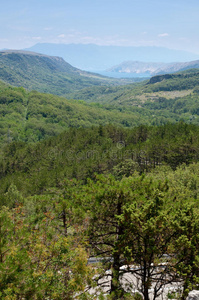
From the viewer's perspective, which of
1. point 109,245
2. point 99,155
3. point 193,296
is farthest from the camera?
point 99,155

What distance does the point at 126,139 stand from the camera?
7356 centimetres

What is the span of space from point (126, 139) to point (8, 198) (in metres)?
39.8

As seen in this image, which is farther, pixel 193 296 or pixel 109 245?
pixel 193 296

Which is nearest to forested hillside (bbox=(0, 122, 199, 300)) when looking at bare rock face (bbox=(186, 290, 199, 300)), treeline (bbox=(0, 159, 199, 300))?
treeline (bbox=(0, 159, 199, 300))

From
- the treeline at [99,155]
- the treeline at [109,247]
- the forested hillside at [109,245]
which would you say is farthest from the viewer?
the treeline at [99,155]

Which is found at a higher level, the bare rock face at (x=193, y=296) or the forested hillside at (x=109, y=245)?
the forested hillside at (x=109, y=245)

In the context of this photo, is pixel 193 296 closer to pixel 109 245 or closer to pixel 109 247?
pixel 109 247

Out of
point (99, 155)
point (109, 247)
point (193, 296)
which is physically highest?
point (109, 247)

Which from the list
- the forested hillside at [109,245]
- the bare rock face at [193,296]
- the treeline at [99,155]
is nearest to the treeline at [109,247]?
the forested hillside at [109,245]

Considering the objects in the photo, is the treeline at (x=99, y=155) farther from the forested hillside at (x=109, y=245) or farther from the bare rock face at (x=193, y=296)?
the forested hillside at (x=109, y=245)

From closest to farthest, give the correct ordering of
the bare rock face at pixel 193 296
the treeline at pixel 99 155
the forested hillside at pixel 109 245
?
the forested hillside at pixel 109 245, the bare rock face at pixel 193 296, the treeline at pixel 99 155

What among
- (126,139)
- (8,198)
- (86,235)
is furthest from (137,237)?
(126,139)

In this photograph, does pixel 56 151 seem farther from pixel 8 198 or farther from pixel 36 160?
pixel 8 198

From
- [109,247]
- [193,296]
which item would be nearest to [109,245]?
[109,247]
